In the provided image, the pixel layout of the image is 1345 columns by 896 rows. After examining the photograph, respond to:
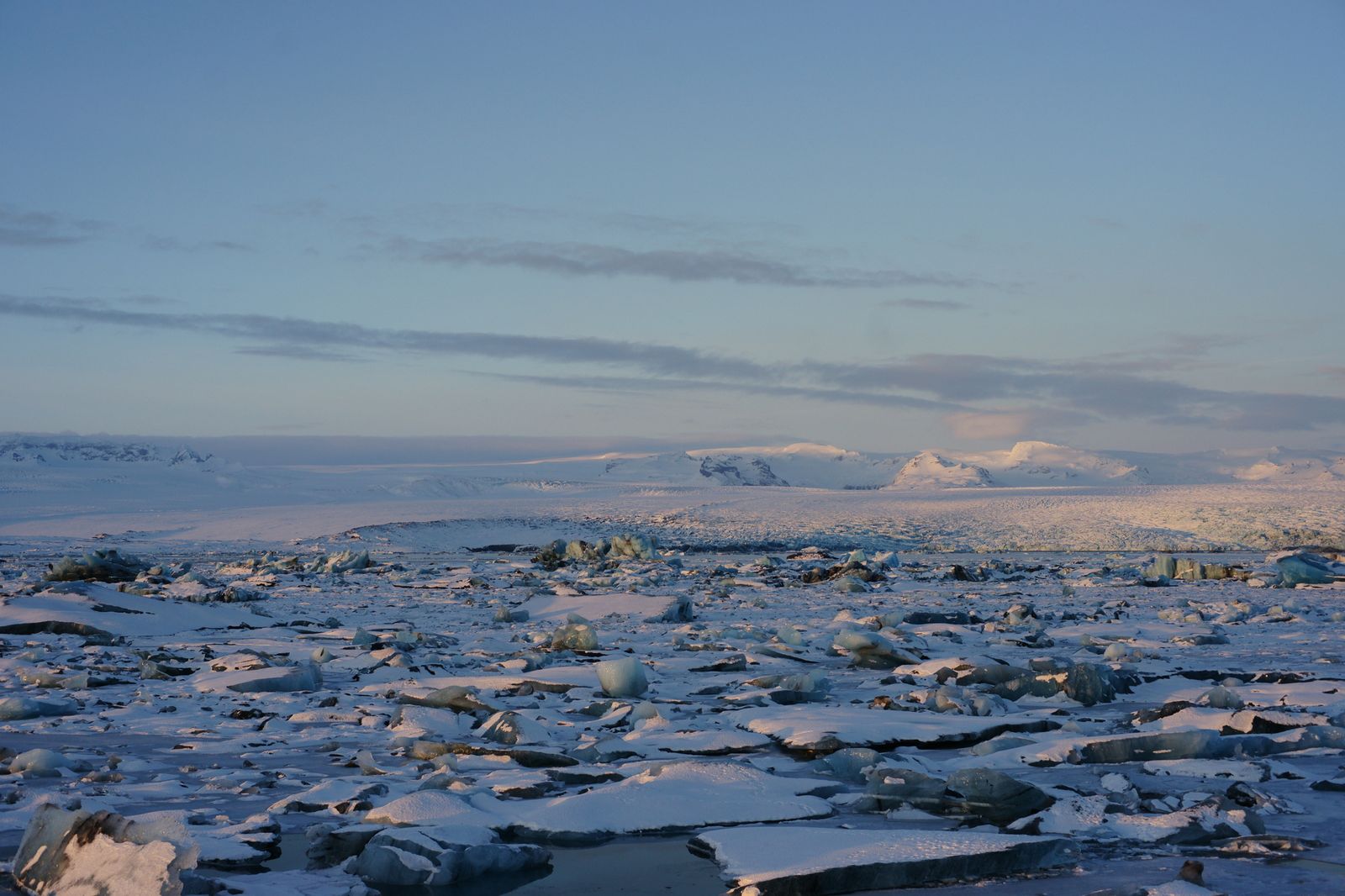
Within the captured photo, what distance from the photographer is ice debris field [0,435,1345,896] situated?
139 inches

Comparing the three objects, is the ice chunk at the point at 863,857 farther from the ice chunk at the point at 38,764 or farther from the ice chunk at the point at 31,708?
the ice chunk at the point at 31,708

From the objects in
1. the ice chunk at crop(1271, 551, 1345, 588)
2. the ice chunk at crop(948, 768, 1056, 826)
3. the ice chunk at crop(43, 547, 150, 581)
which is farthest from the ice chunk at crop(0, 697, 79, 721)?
the ice chunk at crop(1271, 551, 1345, 588)

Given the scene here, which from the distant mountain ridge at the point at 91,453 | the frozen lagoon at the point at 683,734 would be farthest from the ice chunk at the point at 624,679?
the distant mountain ridge at the point at 91,453

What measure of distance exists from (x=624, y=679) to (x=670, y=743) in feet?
5.33

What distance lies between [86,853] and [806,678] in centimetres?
469

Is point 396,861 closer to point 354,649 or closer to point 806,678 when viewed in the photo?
point 806,678

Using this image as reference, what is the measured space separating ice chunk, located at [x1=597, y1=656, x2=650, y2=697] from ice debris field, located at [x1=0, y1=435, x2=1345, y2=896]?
0.02 m

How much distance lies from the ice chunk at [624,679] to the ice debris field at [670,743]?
18 mm

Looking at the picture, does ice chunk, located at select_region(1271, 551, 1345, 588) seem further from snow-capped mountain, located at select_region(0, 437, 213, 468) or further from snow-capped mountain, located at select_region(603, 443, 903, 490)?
snow-capped mountain, located at select_region(603, 443, 903, 490)

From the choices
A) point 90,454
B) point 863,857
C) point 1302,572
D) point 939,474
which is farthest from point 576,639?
point 939,474

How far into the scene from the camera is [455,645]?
10.4 m

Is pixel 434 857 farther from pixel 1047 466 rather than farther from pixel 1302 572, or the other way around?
pixel 1047 466

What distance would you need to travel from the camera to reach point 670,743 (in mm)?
5582

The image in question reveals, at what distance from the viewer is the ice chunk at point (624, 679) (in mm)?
7180
